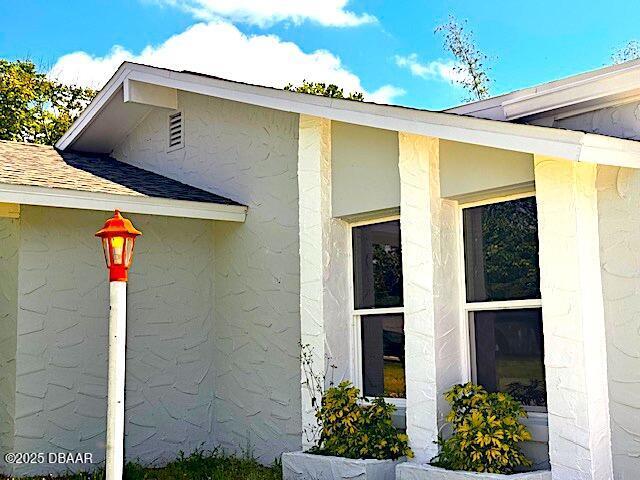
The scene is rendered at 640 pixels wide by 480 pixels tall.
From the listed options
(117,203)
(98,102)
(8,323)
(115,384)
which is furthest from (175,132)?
(115,384)

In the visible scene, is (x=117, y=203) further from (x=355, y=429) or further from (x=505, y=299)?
(x=505, y=299)

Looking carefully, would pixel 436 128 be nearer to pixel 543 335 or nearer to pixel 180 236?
pixel 543 335

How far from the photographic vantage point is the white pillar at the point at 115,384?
5543 mm

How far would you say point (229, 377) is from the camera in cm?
980

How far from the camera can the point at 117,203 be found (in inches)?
352

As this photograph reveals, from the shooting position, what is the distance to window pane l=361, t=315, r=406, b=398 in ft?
26.8

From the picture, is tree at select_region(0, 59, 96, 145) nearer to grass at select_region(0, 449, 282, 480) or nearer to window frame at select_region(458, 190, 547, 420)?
grass at select_region(0, 449, 282, 480)

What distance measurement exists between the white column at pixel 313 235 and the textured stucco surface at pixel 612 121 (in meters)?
2.61

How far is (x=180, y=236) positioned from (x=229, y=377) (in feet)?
5.56

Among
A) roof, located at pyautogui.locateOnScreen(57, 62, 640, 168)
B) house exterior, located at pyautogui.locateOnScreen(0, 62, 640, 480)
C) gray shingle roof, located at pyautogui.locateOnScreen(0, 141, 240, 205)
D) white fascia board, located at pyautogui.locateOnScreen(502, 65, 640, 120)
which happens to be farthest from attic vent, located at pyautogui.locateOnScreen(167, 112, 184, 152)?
white fascia board, located at pyautogui.locateOnScreen(502, 65, 640, 120)

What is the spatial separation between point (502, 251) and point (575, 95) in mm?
1411

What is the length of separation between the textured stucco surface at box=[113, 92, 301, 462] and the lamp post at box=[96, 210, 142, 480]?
345 cm

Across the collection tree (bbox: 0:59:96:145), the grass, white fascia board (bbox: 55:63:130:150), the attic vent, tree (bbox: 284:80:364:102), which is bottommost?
the grass

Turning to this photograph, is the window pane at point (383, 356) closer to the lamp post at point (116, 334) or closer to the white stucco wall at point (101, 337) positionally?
the white stucco wall at point (101, 337)
